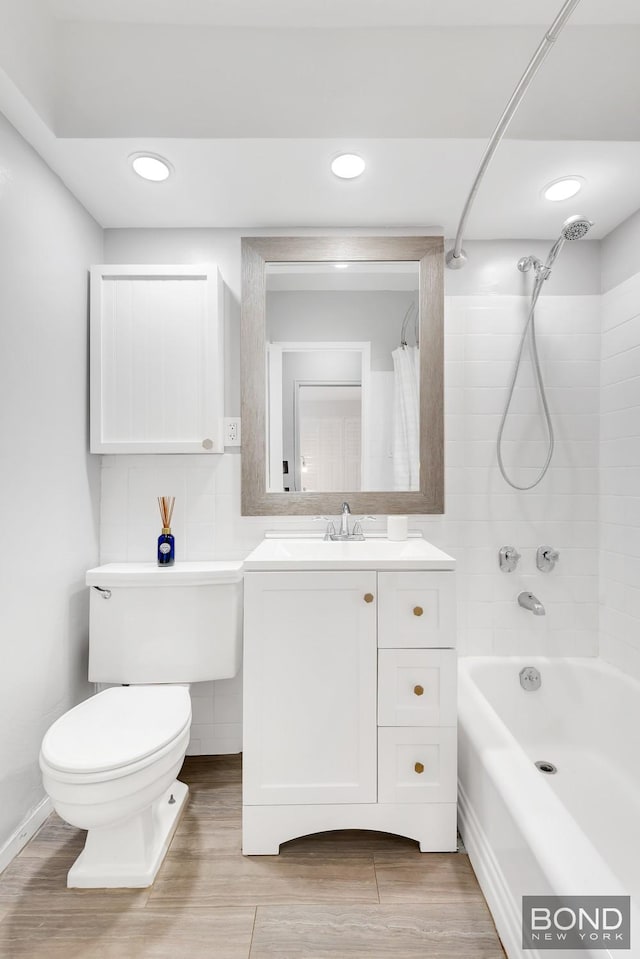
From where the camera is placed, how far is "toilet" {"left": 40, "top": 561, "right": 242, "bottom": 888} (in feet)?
4.00

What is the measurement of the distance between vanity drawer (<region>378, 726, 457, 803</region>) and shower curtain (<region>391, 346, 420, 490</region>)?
0.89 metres

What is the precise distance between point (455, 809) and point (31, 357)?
1.90 meters

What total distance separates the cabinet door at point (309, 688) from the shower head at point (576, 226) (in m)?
1.27

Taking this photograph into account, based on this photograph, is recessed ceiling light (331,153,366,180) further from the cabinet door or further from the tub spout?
the tub spout

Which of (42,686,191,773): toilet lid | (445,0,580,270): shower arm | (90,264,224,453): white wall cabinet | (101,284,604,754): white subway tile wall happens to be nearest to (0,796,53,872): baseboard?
(42,686,191,773): toilet lid

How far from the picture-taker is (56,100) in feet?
4.73

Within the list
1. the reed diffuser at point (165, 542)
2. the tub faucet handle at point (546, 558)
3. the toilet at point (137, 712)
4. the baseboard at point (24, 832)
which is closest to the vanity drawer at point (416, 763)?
the toilet at point (137, 712)

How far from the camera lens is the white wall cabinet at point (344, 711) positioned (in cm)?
144

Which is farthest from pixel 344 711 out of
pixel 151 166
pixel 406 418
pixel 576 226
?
pixel 151 166

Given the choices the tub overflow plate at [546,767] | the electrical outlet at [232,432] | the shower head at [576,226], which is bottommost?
the tub overflow plate at [546,767]

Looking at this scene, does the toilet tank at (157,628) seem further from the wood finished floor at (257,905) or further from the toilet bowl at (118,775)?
the wood finished floor at (257,905)

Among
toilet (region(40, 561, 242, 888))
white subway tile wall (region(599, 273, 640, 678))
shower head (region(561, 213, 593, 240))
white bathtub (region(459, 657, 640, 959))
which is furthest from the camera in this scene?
white subway tile wall (region(599, 273, 640, 678))

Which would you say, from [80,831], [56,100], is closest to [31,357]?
[56,100]

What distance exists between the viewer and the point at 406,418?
6.41ft
